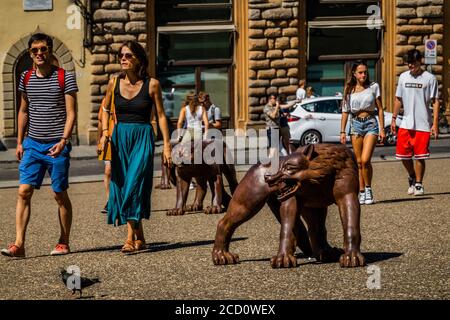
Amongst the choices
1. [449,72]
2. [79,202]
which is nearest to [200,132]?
[79,202]

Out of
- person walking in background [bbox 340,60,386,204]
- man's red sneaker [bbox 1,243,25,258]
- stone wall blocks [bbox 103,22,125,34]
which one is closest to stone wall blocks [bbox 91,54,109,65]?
stone wall blocks [bbox 103,22,125,34]

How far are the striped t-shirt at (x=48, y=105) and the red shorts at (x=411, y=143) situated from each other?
5.82 metres

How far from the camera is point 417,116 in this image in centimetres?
1509

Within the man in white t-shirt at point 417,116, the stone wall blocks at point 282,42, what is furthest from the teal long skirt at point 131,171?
the stone wall blocks at point 282,42

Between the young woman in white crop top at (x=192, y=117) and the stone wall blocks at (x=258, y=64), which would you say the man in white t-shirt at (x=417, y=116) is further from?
the stone wall blocks at (x=258, y=64)

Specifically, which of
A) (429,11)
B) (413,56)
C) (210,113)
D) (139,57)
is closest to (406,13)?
(429,11)

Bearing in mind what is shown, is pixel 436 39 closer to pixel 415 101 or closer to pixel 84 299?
pixel 415 101

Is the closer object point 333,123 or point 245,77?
point 333,123

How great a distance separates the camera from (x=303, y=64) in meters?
34.2

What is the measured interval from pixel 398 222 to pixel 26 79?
402 cm

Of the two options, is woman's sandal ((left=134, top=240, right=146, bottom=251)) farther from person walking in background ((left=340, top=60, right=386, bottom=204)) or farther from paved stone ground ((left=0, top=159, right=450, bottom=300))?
person walking in background ((left=340, top=60, right=386, bottom=204))

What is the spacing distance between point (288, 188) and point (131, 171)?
2.00m

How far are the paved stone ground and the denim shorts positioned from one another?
2.79 feet

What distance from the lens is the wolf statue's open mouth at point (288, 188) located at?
909 cm
